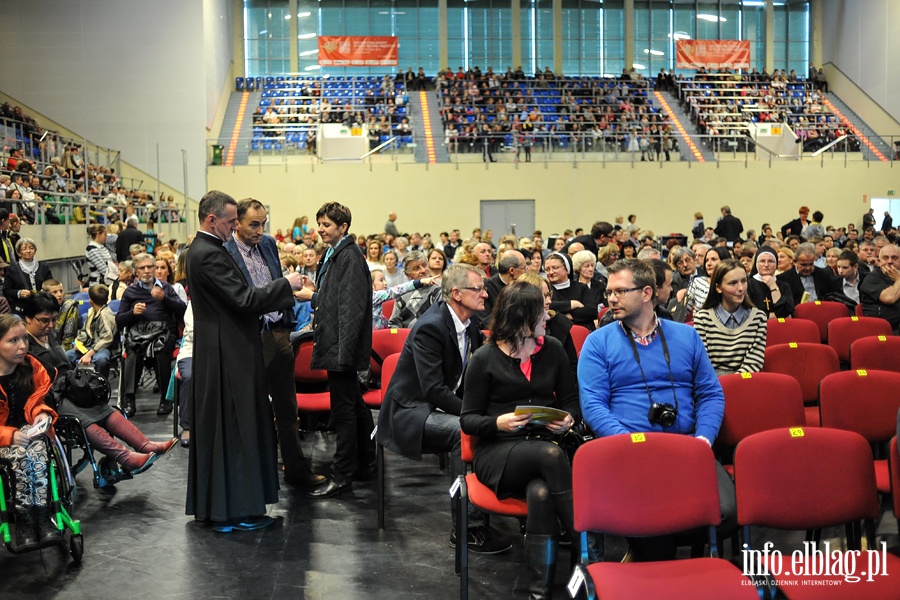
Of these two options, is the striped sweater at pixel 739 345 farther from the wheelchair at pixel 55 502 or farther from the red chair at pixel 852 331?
the wheelchair at pixel 55 502

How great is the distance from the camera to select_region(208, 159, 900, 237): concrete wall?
818 inches

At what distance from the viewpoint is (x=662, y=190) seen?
21.3 meters

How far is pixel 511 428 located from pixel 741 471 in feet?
2.70

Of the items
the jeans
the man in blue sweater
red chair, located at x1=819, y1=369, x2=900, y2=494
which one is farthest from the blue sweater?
the jeans

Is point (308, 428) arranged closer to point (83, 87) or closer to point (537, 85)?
point (83, 87)

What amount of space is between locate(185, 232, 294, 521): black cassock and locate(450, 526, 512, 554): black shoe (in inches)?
39.9

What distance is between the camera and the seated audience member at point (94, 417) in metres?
4.89

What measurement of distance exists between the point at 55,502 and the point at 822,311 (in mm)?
5434

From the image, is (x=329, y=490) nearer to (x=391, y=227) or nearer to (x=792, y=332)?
(x=792, y=332)

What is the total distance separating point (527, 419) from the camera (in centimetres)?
339

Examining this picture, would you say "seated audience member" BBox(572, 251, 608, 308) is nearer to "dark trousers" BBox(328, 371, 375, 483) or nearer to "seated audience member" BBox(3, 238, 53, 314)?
"dark trousers" BBox(328, 371, 375, 483)

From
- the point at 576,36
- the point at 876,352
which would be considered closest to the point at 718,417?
the point at 876,352

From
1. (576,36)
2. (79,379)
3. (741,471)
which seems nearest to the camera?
(741,471)

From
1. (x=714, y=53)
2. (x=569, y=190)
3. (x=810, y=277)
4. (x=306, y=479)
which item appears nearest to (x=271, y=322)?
(x=306, y=479)
